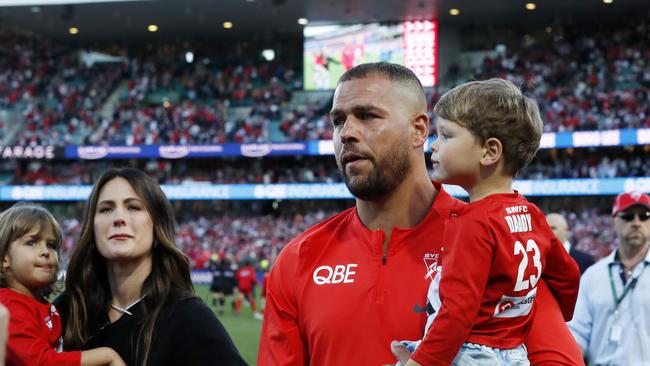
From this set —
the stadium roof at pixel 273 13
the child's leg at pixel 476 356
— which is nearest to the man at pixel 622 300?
the child's leg at pixel 476 356

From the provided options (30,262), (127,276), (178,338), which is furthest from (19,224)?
(178,338)

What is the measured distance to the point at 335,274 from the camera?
9.93 feet

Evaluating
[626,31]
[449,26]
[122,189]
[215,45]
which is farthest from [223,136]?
[122,189]

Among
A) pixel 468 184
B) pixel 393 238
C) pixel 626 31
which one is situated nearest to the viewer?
pixel 468 184

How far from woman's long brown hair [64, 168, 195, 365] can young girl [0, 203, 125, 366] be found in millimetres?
81

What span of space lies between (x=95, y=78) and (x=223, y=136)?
8126 mm

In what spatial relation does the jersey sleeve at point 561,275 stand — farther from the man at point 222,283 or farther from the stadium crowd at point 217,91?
the stadium crowd at point 217,91

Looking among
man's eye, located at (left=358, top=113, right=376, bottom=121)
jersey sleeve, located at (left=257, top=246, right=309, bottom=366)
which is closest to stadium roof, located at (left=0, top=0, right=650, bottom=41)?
man's eye, located at (left=358, top=113, right=376, bottom=121)

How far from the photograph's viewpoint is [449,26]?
40000mm

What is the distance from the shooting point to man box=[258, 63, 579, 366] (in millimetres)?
2912

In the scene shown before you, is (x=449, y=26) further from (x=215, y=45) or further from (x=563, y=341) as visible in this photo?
(x=563, y=341)

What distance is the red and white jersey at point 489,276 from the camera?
2.57 meters

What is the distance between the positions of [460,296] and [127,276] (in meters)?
1.36

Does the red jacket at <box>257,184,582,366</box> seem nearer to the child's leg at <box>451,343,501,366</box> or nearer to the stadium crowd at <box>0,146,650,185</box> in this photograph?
the child's leg at <box>451,343,501,366</box>
